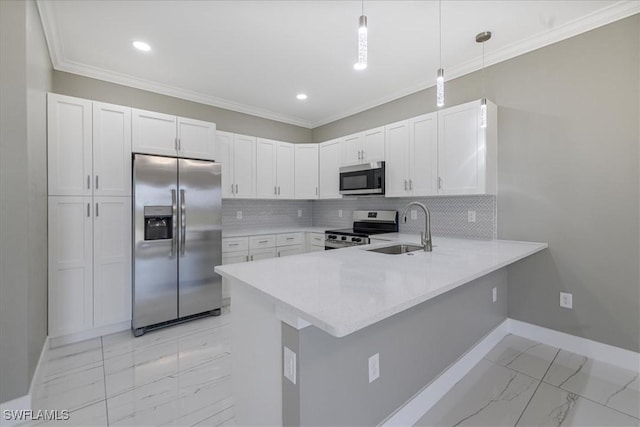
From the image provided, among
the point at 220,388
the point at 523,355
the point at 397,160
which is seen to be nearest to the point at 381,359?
the point at 220,388

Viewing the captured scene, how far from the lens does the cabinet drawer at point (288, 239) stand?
13.4 feet

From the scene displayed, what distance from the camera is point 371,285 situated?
129 centimetres

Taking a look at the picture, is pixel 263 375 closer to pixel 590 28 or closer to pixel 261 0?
pixel 261 0

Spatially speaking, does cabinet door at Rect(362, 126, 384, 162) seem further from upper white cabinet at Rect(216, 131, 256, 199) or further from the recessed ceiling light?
the recessed ceiling light

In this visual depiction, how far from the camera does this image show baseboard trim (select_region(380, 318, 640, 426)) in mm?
1667

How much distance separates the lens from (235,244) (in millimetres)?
3701

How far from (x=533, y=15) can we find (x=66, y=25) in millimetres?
3812

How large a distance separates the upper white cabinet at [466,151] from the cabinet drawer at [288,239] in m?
2.17

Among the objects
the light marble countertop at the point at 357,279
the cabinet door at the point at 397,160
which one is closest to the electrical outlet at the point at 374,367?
the light marble countertop at the point at 357,279

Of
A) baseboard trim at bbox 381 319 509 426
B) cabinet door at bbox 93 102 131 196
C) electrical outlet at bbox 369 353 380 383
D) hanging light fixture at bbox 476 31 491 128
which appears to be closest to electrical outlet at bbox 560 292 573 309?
baseboard trim at bbox 381 319 509 426

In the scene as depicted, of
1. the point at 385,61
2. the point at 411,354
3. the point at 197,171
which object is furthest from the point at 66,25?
the point at 411,354

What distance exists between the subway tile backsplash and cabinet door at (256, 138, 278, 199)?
340 millimetres

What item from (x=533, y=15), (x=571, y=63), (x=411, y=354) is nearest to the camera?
(x=411, y=354)

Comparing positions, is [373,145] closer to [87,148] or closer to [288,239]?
[288,239]
